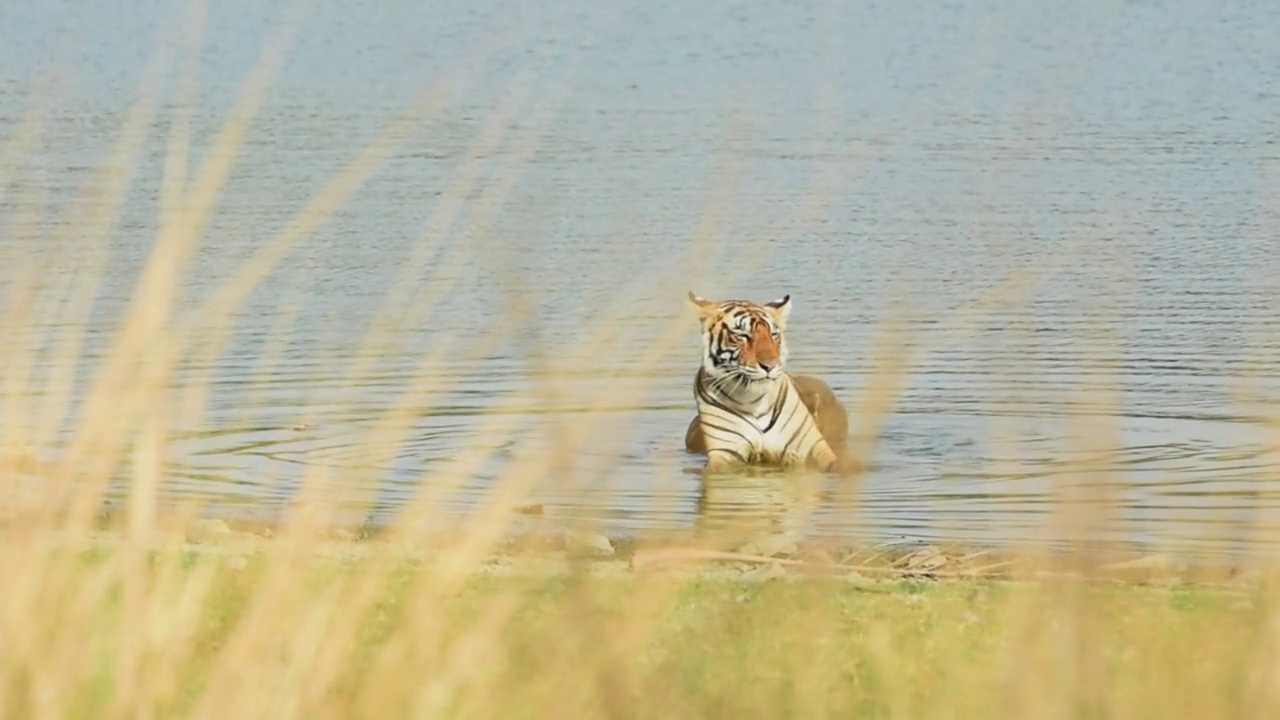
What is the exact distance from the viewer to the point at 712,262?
4.34 meters

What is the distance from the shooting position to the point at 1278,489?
24.5ft

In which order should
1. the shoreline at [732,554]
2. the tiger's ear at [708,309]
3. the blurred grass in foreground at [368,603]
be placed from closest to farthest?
1. the blurred grass in foreground at [368,603]
2. the shoreline at [732,554]
3. the tiger's ear at [708,309]

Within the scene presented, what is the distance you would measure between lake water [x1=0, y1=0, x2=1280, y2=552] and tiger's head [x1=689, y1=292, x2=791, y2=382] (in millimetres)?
546

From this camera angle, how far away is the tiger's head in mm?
11586

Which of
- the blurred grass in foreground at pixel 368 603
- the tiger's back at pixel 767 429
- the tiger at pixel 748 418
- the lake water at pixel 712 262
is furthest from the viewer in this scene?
the tiger's back at pixel 767 429

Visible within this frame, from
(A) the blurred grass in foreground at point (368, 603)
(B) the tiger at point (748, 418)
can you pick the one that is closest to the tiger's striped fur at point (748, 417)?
(B) the tiger at point (748, 418)

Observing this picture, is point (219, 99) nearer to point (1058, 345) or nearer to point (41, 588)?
point (1058, 345)

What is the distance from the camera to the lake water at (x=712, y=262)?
425 centimetres

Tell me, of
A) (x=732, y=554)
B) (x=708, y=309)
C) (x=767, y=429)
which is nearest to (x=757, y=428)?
(x=767, y=429)

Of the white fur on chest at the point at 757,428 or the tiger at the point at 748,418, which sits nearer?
the tiger at the point at 748,418

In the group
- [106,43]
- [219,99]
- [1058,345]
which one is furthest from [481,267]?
[106,43]

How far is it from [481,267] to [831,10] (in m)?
13.1

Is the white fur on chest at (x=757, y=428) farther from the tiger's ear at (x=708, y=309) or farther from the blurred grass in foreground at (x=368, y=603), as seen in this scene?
the blurred grass in foreground at (x=368, y=603)

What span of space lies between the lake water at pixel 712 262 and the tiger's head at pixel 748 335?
1.79 ft
